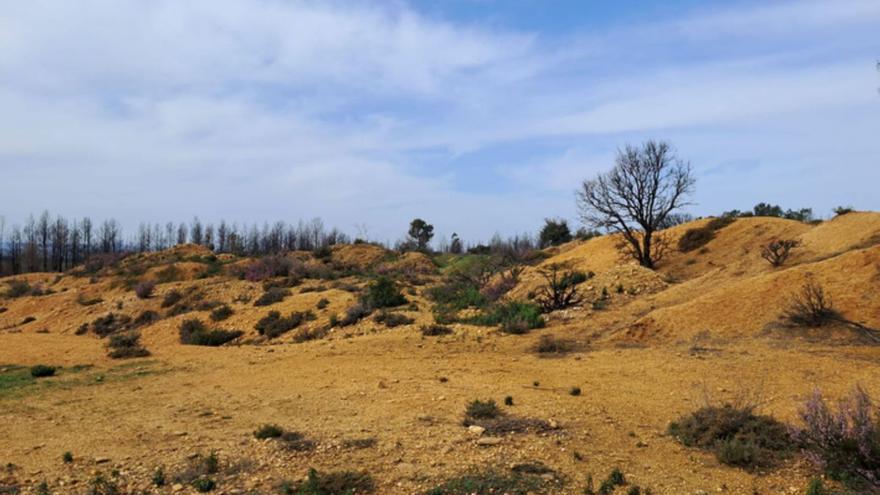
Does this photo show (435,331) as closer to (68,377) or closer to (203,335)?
(203,335)

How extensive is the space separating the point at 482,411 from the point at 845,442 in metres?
3.71

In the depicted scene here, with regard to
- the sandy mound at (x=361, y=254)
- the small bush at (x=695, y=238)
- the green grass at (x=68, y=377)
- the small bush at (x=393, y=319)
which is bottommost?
the green grass at (x=68, y=377)

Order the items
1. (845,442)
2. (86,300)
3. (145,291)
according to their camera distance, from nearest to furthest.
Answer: (845,442) → (145,291) → (86,300)

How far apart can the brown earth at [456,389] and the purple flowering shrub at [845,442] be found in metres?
0.23

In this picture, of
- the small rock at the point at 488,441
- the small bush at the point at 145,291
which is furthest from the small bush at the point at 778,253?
the small bush at the point at 145,291

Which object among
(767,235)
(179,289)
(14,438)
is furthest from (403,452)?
(767,235)

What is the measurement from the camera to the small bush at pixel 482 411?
296 inches

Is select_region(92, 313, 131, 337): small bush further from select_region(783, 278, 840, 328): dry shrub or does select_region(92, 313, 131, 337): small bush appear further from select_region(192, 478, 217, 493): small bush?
select_region(783, 278, 840, 328): dry shrub

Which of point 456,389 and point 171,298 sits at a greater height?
point 171,298

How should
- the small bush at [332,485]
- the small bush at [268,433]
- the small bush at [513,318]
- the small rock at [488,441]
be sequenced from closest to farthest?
the small bush at [332,485] → the small rock at [488,441] → the small bush at [268,433] → the small bush at [513,318]

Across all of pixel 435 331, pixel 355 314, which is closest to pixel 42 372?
pixel 355 314

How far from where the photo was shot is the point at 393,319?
54.4ft

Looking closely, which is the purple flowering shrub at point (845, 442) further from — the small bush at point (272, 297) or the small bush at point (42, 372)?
the small bush at point (272, 297)

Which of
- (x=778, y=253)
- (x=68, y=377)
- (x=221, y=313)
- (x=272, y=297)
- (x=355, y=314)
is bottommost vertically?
(x=68, y=377)
